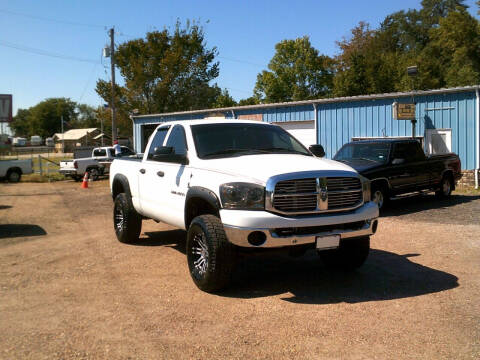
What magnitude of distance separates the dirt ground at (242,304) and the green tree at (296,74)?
55.6 meters

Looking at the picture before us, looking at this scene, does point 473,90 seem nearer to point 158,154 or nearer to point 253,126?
point 253,126

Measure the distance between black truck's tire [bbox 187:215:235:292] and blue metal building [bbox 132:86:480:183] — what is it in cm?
1332

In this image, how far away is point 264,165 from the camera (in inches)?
211

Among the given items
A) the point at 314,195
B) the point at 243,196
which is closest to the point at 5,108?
the point at 243,196

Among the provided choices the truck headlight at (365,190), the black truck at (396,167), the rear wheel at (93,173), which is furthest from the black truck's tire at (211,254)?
the rear wheel at (93,173)

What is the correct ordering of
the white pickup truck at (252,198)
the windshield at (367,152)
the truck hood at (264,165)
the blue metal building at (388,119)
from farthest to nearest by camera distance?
1. the blue metal building at (388,119)
2. the windshield at (367,152)
3. the truck hood at (264,165)
4. the white pickup truck at (252,198)

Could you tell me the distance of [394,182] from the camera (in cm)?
1163

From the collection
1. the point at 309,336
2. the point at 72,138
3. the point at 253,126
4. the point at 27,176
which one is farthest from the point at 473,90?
the point at 72,138

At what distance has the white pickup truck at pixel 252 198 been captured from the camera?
197 inches

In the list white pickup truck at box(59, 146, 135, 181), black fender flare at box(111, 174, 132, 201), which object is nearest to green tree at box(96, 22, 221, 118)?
white pickup truck at box(59, 146, 135, 181)

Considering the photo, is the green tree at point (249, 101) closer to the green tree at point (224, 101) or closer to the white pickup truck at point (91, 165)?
the green tree at point (224, 101)

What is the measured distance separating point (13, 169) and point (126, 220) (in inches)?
777

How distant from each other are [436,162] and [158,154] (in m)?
9.36

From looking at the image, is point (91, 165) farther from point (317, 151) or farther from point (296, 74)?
point (296, 74)
